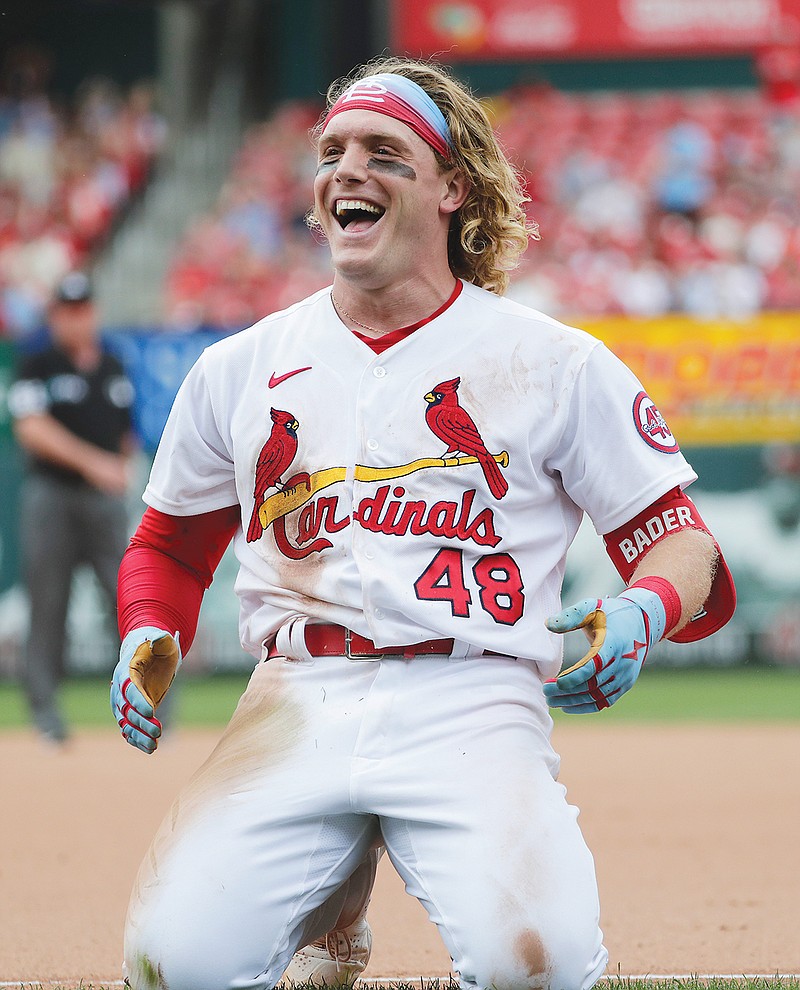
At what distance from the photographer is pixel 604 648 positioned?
2602mm

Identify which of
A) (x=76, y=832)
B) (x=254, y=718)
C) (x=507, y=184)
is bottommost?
(x=76, y=832)

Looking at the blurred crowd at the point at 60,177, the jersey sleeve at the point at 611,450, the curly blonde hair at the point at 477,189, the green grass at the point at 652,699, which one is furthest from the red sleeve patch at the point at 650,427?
the blurred crowd at the point at 60,177

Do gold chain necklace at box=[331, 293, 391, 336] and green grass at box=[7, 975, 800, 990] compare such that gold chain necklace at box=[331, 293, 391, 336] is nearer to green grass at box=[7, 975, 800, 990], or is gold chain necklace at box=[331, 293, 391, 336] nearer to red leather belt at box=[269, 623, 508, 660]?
red leather belt at box=[269, 623, 508, 660]

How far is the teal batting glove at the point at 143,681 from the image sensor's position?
282cm

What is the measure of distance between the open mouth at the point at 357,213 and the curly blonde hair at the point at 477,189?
0.18m

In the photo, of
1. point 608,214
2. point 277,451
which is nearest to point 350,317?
point 277,451

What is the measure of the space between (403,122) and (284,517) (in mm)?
820

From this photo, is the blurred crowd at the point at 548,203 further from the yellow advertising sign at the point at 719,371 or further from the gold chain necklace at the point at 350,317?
the gold chain necklace at the point at 350,317

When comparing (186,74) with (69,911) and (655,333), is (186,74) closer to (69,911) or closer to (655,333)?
(655,333)

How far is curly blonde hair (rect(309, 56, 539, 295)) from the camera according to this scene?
310 centimetres

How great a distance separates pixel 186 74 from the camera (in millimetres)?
17688

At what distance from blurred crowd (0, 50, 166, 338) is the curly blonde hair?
404 inches

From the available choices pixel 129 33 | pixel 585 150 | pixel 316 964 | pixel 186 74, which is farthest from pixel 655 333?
pixel 129 33

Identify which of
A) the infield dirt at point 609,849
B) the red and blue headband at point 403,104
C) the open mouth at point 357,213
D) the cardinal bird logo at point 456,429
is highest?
the red and blue headband at point 403,104
